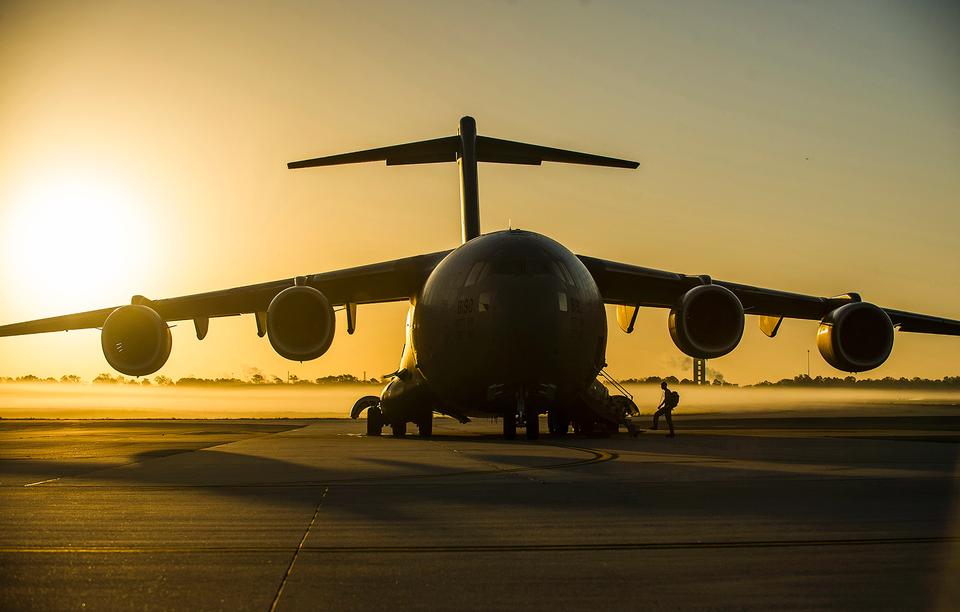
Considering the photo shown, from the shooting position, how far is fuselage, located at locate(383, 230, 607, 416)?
632 inches

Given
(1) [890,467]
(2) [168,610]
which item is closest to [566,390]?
(1) [890,467]

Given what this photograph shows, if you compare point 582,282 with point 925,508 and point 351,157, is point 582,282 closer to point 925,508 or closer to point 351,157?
point 351,157

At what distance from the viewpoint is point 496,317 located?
16156 mm

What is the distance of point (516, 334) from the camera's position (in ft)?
52.3

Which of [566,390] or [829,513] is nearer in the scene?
[829,513]

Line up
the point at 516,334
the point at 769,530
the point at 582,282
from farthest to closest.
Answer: the point at 582,282 < the point at 516,334 < the point at 769,530

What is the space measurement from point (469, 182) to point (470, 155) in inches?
25.9

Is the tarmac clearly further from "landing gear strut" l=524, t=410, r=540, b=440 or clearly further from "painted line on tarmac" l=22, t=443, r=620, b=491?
"landing gear strut" l=524, t=410, r=540, b=440

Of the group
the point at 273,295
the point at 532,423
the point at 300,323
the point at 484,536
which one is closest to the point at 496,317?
the point at 532,423

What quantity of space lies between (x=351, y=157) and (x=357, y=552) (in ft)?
57.7

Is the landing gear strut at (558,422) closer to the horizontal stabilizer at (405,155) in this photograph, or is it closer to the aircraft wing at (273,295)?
the aircraft wing at (273,295)

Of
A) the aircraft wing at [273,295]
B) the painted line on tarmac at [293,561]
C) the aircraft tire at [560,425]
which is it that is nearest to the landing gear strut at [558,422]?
the aircraft tire at [560,425]

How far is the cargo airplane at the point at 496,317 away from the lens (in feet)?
53.6

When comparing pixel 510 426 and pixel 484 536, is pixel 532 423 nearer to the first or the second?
pixel 510 426
